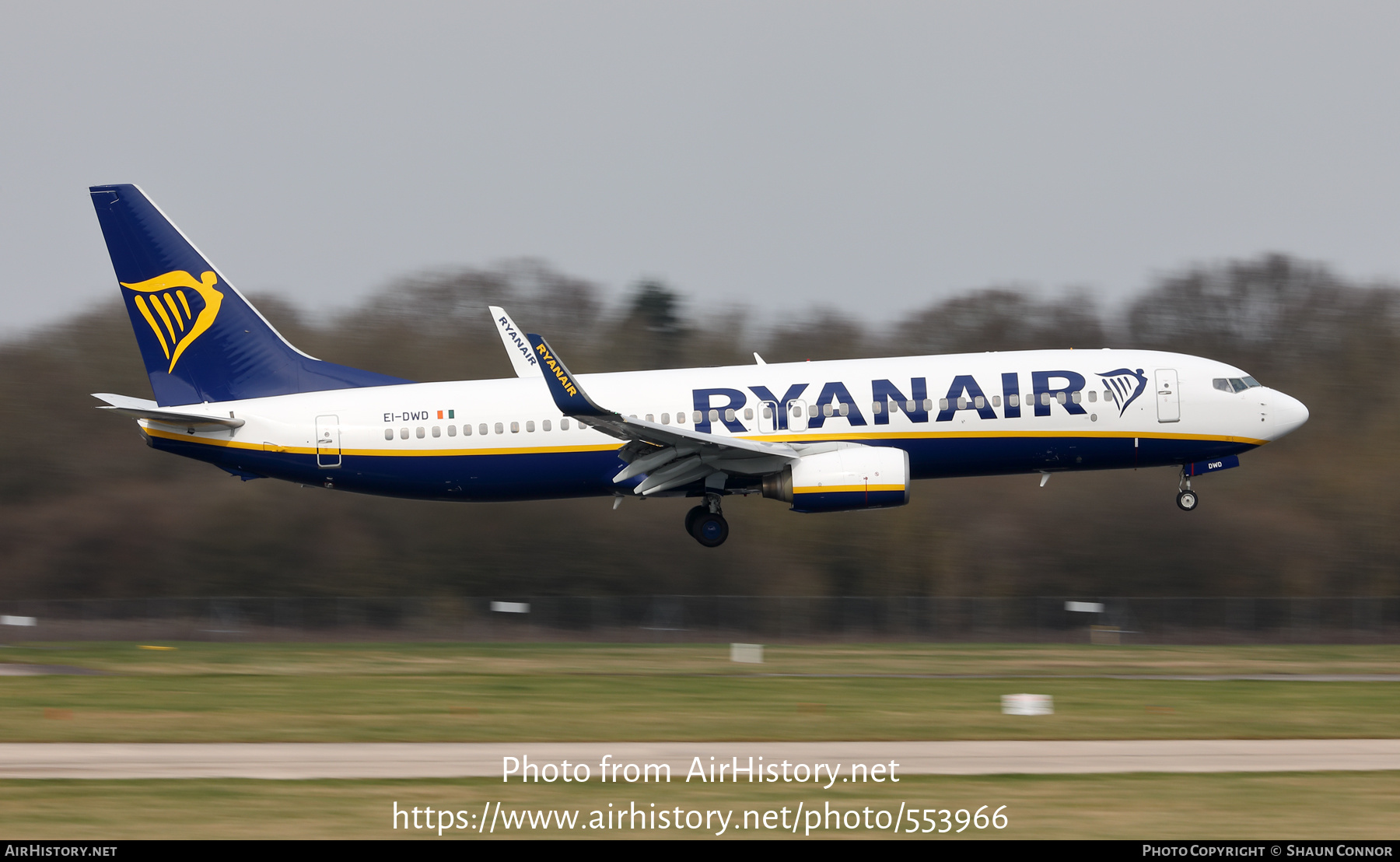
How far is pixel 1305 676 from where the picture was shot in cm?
2850

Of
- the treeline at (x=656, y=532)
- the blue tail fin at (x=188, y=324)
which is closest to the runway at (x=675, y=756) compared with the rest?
the blue tail fin at (x=188, y=324)

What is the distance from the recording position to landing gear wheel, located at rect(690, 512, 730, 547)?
110ft

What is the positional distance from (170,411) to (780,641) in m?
16.5

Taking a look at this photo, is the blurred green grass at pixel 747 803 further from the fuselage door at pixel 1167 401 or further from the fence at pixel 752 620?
the fence at pixel 752 620

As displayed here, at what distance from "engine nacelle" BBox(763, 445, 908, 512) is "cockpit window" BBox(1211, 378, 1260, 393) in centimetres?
766

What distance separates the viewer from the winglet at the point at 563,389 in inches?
1154

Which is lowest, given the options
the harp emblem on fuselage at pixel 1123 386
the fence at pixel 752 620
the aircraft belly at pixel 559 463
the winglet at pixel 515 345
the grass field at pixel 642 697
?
the grass field at pixel 642 697

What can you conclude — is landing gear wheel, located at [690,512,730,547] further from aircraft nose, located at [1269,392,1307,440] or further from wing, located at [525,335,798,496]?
aircraft nose, located at [1269,392,1307,440]

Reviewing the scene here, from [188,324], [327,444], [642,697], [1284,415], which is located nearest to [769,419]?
[327,444]

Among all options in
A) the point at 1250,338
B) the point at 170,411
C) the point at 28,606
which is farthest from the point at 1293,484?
the point at 28,606

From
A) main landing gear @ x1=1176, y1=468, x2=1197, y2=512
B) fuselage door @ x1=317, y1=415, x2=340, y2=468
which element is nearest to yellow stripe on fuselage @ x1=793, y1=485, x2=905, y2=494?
main landing gear @ x1=1176, y1=468, x2=1197, y2=512

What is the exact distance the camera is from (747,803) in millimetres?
14789

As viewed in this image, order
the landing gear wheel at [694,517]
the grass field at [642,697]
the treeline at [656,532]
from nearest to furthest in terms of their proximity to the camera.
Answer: the grass field at [642,697], the landing gear wheel at [694,517], the treeline at [656,532]

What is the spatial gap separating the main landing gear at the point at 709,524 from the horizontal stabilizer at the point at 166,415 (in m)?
10.8
